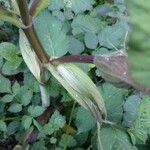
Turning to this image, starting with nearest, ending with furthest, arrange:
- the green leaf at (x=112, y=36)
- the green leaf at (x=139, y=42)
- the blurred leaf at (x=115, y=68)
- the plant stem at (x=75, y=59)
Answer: the green leaf at (x=139, y=42) < the blurred leaf at (x=115, y=68) < the plant stem at (x=75, y=59) < the green leaf at (x=112, y=36)

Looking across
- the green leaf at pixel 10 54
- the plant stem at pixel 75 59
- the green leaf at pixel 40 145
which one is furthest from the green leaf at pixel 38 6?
the green leaf at pixel 40 145

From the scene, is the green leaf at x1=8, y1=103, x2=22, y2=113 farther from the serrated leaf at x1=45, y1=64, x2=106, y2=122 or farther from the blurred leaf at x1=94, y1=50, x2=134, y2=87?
the blurred leaf at x1=94, y1=50, x2=134, y2=87

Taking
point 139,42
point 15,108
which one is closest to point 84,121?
point 15,108

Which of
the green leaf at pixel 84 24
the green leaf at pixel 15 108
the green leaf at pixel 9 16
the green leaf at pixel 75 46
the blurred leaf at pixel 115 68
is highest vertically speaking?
the green leaf at pixel 9 16

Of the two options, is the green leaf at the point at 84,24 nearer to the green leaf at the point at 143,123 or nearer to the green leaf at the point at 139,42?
the green leaf at the point at 143,123

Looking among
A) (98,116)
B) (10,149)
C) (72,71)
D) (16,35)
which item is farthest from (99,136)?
(16,35)

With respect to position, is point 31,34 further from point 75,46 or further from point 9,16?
point 75,46
